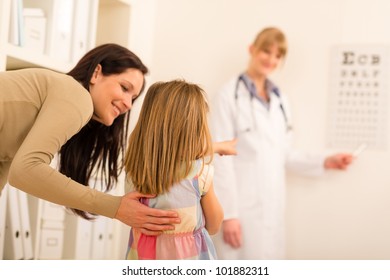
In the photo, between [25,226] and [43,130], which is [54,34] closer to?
[25,226]

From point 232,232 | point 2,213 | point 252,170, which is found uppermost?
point 252,170

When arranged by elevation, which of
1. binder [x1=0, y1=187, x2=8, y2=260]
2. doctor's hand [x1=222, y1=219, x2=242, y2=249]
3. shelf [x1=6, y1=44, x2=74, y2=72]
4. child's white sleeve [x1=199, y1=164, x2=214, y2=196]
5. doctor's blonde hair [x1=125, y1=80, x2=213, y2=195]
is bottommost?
doctor's hand [x1=222, y1=219, x2=242, y2=249]

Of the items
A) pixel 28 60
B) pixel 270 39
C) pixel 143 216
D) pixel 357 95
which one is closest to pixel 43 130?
pixel 143 216

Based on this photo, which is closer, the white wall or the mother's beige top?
the mother's beige top

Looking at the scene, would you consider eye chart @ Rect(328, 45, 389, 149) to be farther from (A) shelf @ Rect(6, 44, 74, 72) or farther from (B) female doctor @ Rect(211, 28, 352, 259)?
(A) shelf @ Rect(6, 44, 74, 72)

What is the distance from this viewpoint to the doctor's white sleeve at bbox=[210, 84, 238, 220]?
195cm

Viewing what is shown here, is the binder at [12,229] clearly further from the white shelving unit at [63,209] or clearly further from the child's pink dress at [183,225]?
the child's pink dress at [183,225]

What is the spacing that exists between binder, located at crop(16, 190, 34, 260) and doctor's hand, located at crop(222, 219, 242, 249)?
71cm

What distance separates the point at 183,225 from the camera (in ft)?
3.64

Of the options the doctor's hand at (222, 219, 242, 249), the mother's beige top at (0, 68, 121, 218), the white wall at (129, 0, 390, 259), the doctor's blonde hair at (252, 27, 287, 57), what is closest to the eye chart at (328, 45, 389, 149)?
the white wall at (129, 0, 390, 259)

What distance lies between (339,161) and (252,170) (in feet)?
1.25

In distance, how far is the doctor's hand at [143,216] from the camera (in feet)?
3.43
